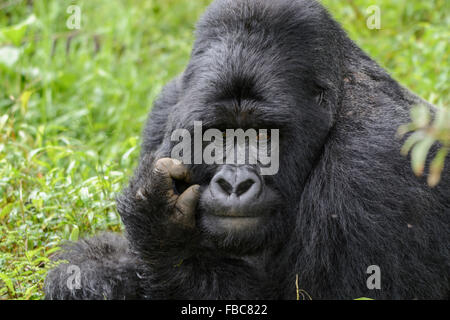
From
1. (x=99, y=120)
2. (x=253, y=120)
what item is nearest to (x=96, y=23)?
(x=99, y=120)

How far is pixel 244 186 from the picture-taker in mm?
3791

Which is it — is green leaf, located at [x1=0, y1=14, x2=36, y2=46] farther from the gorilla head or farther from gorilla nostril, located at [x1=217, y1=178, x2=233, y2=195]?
gorilla nostril, located at [x1=217, y1=178, x2=233, y2=195]

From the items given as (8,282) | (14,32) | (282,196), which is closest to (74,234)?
(8,282)

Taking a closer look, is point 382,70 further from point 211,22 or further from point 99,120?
point 99,120

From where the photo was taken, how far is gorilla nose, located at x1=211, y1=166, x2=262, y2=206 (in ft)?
12.3

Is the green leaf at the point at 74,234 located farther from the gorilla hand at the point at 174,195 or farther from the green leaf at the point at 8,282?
the gorilla hand at the point at 174,195

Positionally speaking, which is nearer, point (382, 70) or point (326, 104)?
point (326, 104)

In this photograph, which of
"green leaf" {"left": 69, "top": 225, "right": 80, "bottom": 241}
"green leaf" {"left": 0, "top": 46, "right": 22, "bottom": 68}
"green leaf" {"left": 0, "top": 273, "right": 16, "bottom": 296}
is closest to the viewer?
"green leaf" {"left": 0, "top": 273, "right": 16, "bottom": 296}

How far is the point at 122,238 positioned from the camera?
15.4 feet

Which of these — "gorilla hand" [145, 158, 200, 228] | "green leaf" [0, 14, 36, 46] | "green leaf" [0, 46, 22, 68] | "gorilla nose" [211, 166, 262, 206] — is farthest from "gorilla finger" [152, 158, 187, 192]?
"green leaf" [0, 14, 36, 46]

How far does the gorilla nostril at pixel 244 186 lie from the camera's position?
377 cm
